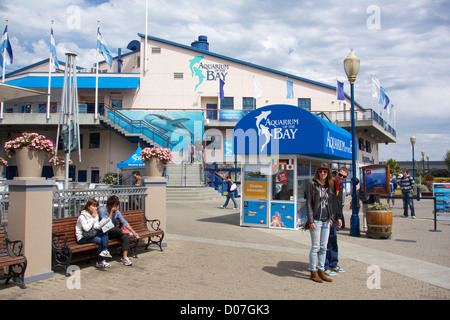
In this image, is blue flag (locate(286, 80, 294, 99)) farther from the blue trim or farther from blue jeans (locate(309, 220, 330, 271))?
blue jeans (locate(309, 220, 330, 271))

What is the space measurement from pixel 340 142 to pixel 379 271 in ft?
21.8

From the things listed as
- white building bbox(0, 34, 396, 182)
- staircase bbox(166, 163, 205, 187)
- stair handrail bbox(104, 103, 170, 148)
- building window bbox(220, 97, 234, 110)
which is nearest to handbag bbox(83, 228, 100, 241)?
staircase bbox(166, 163, 205, 187)

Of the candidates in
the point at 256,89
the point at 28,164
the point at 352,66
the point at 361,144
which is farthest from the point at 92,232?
the point at 361,144

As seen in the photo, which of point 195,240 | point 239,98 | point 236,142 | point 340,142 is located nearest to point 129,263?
point 195,240

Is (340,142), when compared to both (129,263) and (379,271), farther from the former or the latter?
(129,263)

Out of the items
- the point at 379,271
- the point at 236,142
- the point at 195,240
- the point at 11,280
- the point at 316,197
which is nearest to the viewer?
the point at 11,280

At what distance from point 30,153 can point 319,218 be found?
4991 mm

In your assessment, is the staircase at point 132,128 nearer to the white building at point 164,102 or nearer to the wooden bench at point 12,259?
the white building at point 164,102

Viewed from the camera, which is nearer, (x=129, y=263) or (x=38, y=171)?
(x=38, y=171)

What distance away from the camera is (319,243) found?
622 cm

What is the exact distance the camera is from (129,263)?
702cm

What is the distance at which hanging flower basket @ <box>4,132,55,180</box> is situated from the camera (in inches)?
238
